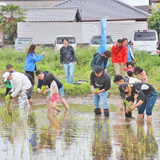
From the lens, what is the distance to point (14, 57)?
56.2 feet

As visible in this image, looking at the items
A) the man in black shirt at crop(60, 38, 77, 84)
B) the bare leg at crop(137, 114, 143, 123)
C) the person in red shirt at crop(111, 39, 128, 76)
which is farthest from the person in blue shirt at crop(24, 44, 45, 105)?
the bare leg at crop(137, 114, 143, 123)

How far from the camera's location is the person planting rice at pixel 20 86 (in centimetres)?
940

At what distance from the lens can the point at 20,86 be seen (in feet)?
31.2

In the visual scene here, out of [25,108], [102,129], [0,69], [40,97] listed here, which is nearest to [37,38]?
[0,69]

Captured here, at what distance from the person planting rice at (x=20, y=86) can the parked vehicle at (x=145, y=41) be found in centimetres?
1028

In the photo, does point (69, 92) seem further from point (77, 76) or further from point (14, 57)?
point (14, 57)

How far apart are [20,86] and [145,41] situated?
11.7 m

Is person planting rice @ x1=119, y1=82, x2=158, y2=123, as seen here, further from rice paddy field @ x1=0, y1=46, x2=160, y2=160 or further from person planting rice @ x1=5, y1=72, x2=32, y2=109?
person planting rice @ x1=5, y1=72, x2=32, y2=109

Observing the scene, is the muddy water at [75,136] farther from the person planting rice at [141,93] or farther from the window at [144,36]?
the window at [144,36]

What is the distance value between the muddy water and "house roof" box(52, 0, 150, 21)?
26528 millimetres

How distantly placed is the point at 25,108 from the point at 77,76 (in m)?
5.30

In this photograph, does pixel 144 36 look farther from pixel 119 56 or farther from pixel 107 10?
pixel 107 10

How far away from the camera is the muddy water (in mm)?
5422

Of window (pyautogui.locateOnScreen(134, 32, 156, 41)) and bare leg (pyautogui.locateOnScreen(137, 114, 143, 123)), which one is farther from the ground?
window (pyautogui.locateOnScreen(134, 32, 156, 41))
